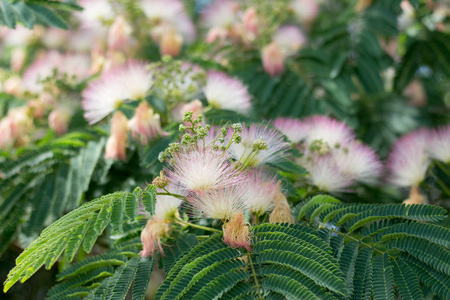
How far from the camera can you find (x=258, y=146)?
206cm

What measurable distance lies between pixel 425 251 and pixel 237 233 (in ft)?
2.39

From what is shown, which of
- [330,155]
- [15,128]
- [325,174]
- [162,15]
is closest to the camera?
[325,174]

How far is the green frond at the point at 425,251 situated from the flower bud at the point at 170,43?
2.46m

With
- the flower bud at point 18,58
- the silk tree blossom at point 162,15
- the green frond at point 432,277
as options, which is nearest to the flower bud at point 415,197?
the green frond at point 432,277

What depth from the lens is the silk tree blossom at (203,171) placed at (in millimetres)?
1951

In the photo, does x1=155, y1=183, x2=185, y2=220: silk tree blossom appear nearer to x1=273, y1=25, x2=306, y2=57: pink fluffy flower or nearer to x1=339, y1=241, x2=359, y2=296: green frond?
x1=339, y1=241, x2=359, y2=296: green frond

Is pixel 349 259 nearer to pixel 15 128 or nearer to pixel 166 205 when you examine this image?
pixel 166 205

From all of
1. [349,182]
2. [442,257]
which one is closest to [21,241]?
[349,182]

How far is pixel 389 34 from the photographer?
3.88 m

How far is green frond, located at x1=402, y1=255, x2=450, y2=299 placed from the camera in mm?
1871

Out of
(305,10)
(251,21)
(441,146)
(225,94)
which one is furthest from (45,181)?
(305,10)

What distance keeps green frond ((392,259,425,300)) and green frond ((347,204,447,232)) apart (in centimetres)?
18

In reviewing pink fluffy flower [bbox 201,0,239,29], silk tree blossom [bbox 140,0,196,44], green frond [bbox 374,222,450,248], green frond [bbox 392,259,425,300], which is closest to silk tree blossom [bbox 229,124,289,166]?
green frond [bbox 374,222,450,248]

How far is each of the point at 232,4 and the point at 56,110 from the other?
1718mm
